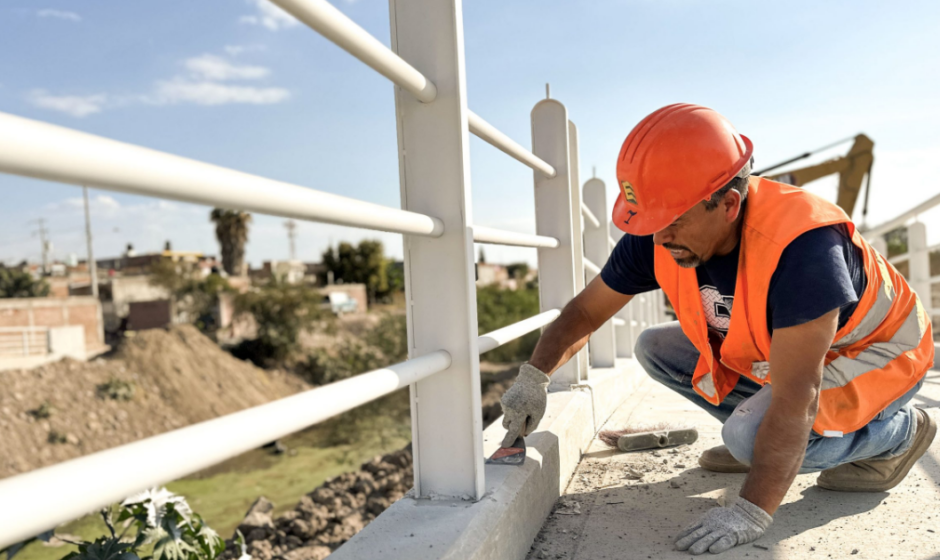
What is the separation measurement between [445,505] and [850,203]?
17.5 metres

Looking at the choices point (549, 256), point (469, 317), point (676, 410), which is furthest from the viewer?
point (676, 410)

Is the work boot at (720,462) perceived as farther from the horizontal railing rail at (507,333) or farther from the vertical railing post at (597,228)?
the vertical railing post at (597,228)

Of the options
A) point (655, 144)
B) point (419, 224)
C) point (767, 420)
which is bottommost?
point (767, 420)

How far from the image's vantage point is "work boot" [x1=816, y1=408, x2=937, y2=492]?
200 centimetres

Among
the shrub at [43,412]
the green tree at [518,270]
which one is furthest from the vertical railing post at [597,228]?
the green tree at [518,270]

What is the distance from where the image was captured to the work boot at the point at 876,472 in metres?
2.00

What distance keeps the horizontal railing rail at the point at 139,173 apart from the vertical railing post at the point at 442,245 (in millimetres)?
518

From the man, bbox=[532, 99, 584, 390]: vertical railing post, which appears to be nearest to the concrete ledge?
the man

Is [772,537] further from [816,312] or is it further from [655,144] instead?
[655,144]

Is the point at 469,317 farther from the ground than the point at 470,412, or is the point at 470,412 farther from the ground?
the point at 469,317

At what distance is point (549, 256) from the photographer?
2924mm

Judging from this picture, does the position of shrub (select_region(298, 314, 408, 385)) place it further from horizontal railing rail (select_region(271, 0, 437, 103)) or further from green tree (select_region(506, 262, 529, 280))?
horizontal railing rail (select_region(271, 0, 437, 103))

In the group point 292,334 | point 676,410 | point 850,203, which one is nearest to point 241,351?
point 292,334

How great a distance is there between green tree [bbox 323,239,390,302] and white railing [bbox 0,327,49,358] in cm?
1897
